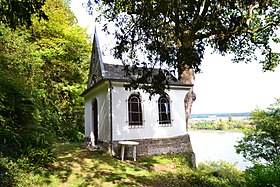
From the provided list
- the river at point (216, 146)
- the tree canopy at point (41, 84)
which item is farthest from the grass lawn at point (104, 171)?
the river at point (216, 146)

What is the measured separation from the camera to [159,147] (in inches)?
407

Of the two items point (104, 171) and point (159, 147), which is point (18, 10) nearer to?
point (104, 171)

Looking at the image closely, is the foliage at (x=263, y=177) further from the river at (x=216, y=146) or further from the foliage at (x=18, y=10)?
the river at (x=216, y=146)

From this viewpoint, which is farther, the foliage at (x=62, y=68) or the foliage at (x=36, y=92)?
the foliage at (x=62, y=68)

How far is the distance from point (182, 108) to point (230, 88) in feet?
29.3

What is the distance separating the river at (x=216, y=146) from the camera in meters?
14.4

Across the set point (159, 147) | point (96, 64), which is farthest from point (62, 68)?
point (159, 147)

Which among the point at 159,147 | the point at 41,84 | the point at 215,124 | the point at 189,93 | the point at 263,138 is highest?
the point at 41,84

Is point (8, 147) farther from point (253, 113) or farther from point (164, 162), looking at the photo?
point (253, 113)

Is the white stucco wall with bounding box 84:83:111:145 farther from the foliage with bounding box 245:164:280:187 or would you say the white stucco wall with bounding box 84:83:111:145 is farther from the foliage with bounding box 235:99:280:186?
the foliage with bounding box 235:99:280:186

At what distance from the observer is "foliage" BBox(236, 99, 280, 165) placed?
1051 cm

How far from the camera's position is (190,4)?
429cm

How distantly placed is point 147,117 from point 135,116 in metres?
0.66

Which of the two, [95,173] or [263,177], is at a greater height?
[263,177]
